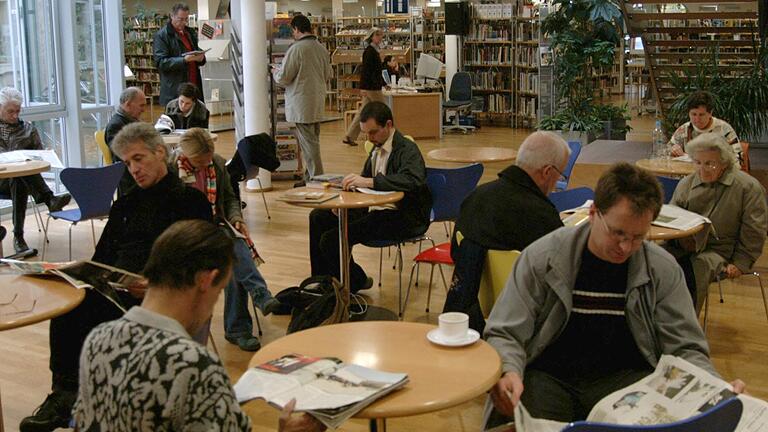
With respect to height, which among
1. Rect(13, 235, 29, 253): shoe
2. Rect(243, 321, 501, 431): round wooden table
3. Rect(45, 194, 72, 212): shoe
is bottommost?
Rect(13, 235, 29, 253): shoe

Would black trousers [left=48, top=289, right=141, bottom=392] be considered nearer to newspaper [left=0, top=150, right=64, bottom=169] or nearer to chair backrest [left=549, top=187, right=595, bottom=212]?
chair backrest [left=549, top=187, right=595, bottom=212]

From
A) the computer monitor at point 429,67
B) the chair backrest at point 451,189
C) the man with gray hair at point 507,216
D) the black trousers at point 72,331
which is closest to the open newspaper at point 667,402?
the man with gray hair at point 507,216

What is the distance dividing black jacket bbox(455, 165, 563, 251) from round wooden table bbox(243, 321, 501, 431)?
0.84 m

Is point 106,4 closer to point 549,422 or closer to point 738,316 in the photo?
point 738,316

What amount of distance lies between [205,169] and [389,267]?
2067mm

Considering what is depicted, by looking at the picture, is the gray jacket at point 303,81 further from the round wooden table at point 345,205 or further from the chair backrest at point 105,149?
the round wooden table at point 345,205

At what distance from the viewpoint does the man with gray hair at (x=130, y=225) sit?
3686 mm

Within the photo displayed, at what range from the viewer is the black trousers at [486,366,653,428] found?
2602 mm

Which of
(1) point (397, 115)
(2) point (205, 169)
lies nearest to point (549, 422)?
(2) point (205, 169)

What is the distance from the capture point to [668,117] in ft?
30.2

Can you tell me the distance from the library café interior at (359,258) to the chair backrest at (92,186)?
0.02 m

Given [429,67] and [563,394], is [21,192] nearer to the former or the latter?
[563,394]

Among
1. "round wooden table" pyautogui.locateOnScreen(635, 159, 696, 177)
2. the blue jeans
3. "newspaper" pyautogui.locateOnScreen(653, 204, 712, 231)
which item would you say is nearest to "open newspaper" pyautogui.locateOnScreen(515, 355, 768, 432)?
"newspaper" pyautogui.locateOnScreen(653, 204, 712, 231)

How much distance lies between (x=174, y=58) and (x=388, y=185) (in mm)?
4584
